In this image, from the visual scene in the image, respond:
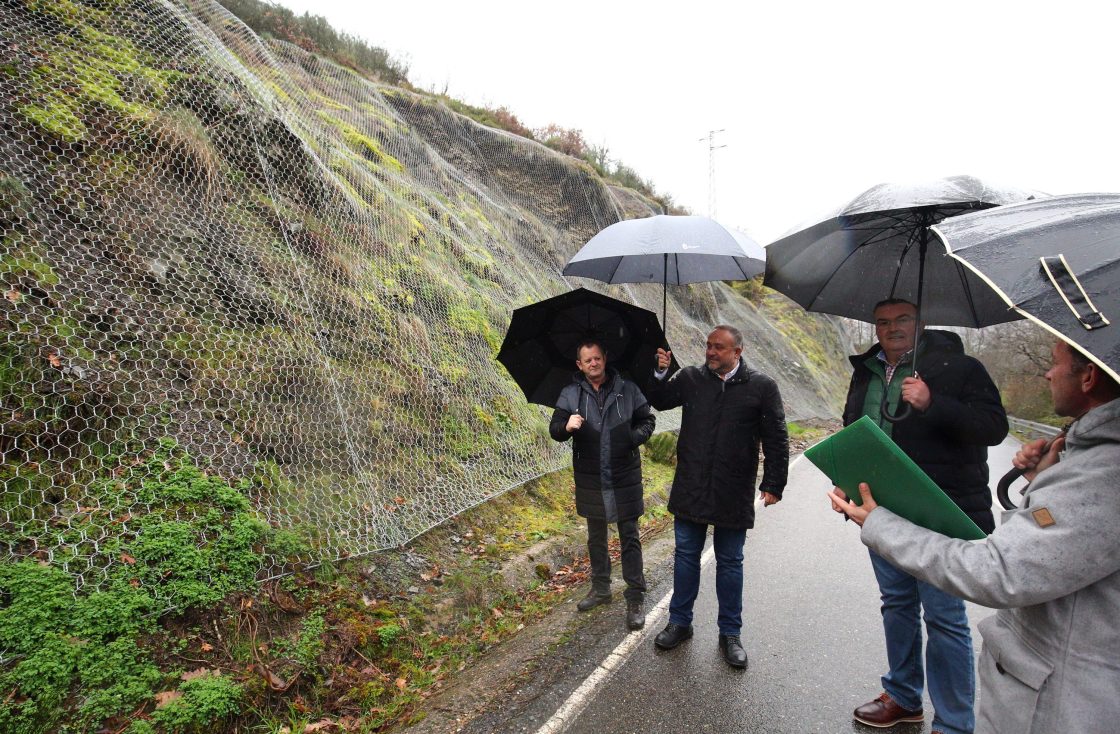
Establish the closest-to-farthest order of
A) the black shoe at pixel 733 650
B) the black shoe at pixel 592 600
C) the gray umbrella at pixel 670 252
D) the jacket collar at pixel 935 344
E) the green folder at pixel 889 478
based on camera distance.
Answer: the green folder at pixel 889 478
the jacket collar at pixel 935 344
the black shoe at pixel 733 650
the gray umbrella at pixel 670 252
the black shoe at pixel 592 600

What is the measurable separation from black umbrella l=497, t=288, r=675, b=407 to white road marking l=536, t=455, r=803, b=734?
1.78 m

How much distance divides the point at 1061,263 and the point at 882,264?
7.78 feet

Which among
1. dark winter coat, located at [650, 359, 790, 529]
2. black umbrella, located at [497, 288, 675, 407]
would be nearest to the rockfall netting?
black umbrella, located at [497, 288, 675, 407]

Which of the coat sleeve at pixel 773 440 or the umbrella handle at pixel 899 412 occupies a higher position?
the umbrella handle at pixel 899 412

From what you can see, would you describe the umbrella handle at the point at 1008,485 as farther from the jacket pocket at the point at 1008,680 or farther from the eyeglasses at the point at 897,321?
the eyeglasses at the point at 897,321

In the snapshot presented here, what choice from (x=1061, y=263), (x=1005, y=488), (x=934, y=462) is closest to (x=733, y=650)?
(x=934, y=462)

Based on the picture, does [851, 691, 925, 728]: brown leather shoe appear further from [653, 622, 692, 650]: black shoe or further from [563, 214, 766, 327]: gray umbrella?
[563, 214, 766, 327]: gray umbrella

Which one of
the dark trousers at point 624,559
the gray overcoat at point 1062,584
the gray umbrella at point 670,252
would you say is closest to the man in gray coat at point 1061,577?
the gray overcoat at point 1062,584

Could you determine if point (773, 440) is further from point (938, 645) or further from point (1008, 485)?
point (1008, 485)

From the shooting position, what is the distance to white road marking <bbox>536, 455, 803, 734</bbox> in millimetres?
3008

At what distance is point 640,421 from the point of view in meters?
4.20

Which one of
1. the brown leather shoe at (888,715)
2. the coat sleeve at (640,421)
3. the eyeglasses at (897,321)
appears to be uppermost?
the eyeglasses at (897,321)

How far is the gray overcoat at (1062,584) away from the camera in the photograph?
128 cm

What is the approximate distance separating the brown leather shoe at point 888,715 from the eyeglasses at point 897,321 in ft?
6.61
